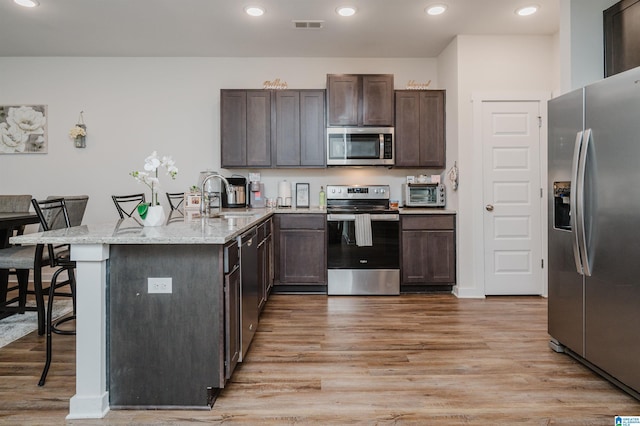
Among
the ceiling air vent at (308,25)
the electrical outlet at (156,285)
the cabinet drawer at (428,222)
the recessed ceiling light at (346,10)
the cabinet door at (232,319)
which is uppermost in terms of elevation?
the ceiling air vent at (308,25)

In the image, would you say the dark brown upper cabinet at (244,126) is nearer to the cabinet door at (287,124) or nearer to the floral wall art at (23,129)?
the cabinet door at (287,124)

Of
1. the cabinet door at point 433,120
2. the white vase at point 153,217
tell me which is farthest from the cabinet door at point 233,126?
the white vase at point 153,217

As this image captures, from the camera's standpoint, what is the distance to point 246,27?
3.89 m

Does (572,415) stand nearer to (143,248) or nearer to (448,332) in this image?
(448,332)

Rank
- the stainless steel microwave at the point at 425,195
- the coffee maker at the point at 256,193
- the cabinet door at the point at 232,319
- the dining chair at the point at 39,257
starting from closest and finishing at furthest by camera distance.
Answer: the cabinet door at the point at 232,319 < the dining chair at the point at 39,257 < the stainless steel microwave at the point at 425,195 < the coffee maker at the point at 256,193

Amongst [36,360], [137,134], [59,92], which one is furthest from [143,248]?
[59,92]

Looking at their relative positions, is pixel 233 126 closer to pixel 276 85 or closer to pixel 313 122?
pixel 276 85

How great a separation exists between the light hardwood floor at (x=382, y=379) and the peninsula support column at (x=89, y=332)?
2.9 inches

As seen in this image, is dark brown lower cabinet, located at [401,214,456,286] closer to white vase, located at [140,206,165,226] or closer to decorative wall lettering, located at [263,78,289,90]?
decorative wall lettering, located at [263,78,289,90]

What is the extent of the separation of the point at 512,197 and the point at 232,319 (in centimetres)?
330

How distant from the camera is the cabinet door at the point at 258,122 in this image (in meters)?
4.42

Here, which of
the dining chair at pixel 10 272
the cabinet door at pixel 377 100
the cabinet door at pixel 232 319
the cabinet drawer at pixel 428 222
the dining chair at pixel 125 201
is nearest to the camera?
the cabinet door at pixel 232 319

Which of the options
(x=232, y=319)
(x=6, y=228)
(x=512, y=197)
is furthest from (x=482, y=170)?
(x=6, y=228)

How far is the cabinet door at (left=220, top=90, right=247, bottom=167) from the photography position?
441 centimetres
